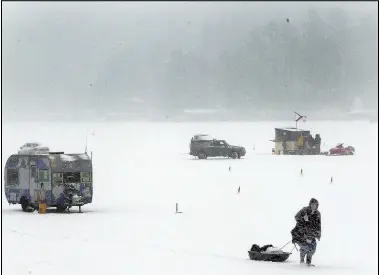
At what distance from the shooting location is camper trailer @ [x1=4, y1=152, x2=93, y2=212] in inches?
998

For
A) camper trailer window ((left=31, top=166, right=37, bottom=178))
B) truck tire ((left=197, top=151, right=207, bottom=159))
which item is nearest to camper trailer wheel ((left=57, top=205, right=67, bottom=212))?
camper trailer window ((left=31, top=166, right=37, bottom=178))

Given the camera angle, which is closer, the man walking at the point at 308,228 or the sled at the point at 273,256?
the man walking at the point at 308,228

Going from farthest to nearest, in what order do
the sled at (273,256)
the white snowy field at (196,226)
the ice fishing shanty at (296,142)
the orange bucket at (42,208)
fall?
the ice fishing shanty at (296,142) → the orange bucket at (42,208) → the sled at (273,256) → the white snowy field at (196,226)

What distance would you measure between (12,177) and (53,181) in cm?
177

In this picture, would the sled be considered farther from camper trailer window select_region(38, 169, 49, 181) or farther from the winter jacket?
camper trailer window select_region(38, 169, 49, 181)

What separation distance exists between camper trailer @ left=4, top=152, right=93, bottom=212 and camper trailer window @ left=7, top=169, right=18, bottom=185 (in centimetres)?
6

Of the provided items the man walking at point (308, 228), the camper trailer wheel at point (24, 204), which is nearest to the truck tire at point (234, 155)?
the camper trailer wheel at point (24, 204)

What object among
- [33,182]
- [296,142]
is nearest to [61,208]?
[33,182]

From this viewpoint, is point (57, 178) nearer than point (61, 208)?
Yes

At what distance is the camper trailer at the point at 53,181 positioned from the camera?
25.3m

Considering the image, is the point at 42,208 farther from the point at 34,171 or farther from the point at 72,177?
the point at 72,177

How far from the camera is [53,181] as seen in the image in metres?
25.2

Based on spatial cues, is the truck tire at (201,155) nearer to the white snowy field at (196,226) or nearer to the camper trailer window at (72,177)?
the white snowy field at (196,226)

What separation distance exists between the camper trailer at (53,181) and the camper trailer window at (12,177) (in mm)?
56
